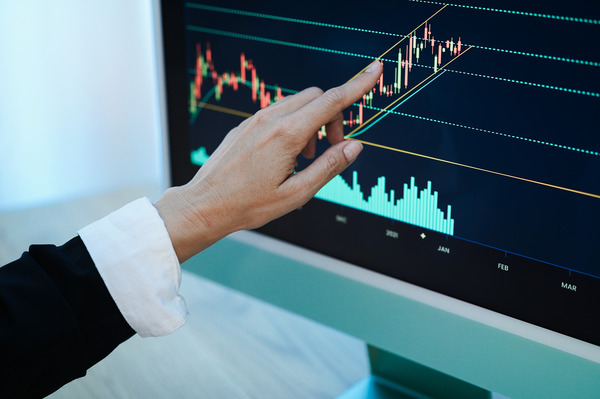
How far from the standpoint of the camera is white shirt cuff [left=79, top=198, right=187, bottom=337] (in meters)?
0.48

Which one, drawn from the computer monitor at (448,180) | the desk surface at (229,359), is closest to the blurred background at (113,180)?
the desk surface at (229,359)

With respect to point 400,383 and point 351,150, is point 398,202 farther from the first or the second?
point 400,383

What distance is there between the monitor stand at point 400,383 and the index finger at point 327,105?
32 centimetres

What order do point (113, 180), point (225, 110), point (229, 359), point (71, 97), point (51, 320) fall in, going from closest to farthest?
point (51, 320)
point (225, 110)
point (229, 359)
point (71, 97)
point (113, 180)

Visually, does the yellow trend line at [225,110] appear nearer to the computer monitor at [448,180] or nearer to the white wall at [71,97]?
the computer monitor at [448,180]

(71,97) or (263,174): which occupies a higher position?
(263,174)

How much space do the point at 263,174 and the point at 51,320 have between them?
0.59ft

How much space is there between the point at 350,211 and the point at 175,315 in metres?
0.18

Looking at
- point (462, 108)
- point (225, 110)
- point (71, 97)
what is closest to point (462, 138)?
point (462, 108)

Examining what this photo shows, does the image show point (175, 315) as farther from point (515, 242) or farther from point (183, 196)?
point (515, 242)

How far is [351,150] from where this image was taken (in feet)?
1.66

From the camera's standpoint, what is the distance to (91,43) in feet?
3.97

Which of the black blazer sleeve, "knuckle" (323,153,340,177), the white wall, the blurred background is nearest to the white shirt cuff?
the black blazer sleeve

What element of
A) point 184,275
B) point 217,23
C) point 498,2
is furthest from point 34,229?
point 498,2
